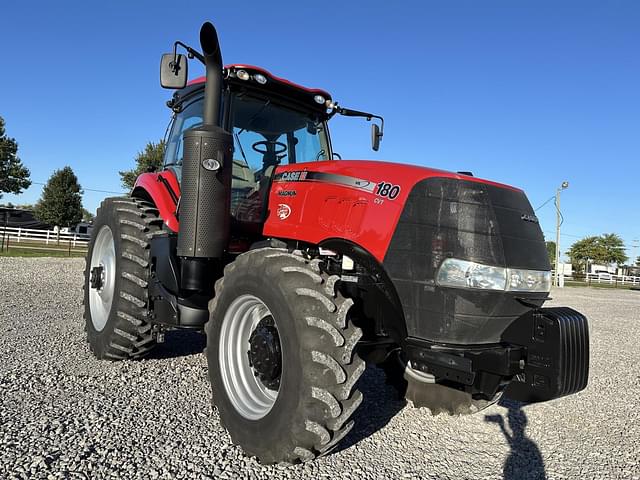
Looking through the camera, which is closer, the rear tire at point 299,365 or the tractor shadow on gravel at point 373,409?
the rear tire at point 299,365

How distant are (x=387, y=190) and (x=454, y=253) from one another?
543 millimetres

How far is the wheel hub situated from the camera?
9.11ft

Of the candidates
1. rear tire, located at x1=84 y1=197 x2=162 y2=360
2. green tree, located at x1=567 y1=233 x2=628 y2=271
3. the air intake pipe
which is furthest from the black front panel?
green tree, located at x1=567 y1=233 x2=628 y2=271

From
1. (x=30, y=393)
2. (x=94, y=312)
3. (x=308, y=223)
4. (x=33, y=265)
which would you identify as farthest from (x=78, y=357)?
(x=33, y=265)

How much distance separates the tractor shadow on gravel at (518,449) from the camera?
2.87 m

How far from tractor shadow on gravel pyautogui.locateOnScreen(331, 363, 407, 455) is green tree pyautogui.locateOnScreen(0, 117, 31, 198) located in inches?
1240

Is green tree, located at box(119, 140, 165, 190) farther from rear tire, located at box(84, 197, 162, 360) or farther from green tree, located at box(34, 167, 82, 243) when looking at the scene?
rear tire, located at box(84, 197, 162, 360)

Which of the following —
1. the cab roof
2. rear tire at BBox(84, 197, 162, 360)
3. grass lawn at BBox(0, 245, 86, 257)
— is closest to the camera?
the cab roof

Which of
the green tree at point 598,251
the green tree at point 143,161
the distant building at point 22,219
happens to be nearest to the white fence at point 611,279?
the green tree at point 598,251

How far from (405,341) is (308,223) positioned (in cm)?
101

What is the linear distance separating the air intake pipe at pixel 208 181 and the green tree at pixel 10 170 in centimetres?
3157

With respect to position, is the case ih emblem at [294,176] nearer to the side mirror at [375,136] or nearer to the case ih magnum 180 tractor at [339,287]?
the case ih magnum 180 tractor at [339,287]

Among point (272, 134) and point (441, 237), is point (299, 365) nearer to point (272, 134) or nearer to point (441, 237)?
point (441, 237)

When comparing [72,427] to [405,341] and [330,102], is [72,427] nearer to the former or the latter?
[405,341]
